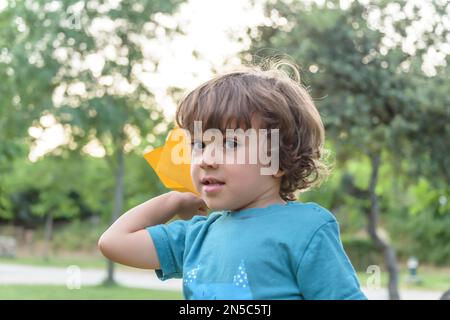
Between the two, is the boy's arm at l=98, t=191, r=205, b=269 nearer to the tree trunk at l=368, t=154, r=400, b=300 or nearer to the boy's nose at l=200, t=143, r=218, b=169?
the boy's nose at l=200, t=143, r=218, b=169

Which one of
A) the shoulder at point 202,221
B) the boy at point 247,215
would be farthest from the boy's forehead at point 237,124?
the shoulder at point 202,221

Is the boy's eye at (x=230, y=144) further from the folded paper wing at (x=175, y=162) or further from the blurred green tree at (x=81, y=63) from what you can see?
the blurred green tree at (x=81, y=63)

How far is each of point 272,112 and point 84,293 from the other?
39.9 ft

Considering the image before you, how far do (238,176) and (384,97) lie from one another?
24.6 feet

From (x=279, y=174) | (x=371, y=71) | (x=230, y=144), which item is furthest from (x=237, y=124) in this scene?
(x=371, y=71)

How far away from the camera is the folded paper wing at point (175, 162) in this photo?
1.79 meters

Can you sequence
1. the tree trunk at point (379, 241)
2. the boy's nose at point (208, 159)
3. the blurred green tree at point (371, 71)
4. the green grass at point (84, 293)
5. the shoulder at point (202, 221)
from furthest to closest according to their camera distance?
the green grass at point (84, 293) → the tree trunk at point (379, 241) → the blurred green tree at point (371, 71) → the shoulder at point (202, 221) → the boy's nose at point (208, 159)

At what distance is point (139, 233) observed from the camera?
1.71 meters

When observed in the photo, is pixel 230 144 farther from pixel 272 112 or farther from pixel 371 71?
pixel 371 71

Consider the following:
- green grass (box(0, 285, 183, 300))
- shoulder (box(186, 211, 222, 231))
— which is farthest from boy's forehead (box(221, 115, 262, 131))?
green grass (box(0, 285, 183, 300))

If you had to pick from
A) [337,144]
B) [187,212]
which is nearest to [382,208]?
[337,144]

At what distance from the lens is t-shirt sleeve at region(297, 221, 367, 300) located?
1.39 metres

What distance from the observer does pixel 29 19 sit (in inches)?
488
